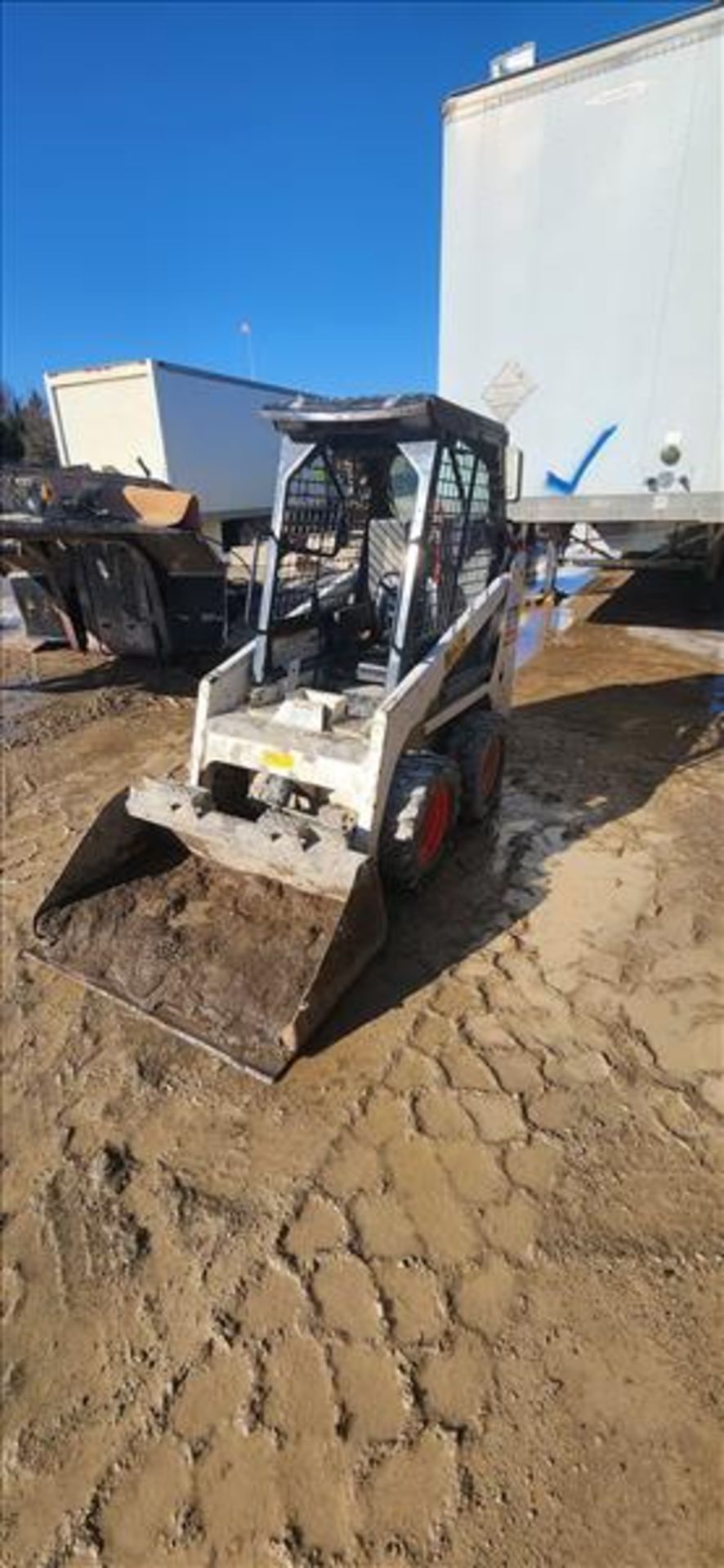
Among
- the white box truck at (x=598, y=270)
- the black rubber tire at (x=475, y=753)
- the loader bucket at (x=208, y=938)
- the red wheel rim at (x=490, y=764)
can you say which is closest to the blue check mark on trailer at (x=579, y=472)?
the white box truck at (x=598, y=270)

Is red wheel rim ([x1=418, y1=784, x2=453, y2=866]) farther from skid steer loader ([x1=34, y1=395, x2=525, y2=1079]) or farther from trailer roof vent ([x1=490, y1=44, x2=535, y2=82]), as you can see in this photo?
trailer roof vent ([x1=490, y1=44, x2=535, y2=82])

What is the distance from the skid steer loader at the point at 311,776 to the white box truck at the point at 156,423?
24.7 ft

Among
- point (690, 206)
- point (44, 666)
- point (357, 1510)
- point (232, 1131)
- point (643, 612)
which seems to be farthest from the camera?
point (643, 612)

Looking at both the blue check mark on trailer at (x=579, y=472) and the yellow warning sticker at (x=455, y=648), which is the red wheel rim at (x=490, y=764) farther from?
the blue check mark on trailer at (x=579, y=472)

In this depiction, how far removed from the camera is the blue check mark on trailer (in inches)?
283

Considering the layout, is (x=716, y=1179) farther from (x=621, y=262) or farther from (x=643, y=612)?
(x=643, y=612)

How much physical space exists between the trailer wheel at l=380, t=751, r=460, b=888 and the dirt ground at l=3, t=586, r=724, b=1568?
0.34 m

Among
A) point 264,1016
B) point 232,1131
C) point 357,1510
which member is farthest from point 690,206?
point 357,1510

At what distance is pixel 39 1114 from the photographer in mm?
3158

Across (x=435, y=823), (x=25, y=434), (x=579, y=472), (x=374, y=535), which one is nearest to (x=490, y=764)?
(x=435, y=823)

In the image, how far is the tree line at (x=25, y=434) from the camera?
113 feet

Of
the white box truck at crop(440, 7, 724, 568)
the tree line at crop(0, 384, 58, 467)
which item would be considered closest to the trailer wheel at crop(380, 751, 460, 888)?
the white box truck at crop(440, 7, 724, 568)

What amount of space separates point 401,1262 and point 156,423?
39.7 ft

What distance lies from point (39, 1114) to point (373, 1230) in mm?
1451
